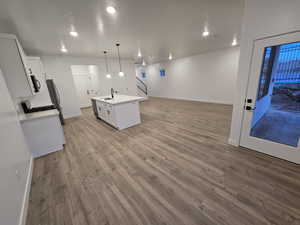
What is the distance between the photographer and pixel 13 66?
244 centimetres

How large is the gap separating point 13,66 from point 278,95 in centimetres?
538

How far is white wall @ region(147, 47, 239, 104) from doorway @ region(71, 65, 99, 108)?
485 centimetres

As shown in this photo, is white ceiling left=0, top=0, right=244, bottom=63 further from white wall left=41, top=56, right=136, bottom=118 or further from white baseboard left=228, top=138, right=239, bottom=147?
white baseboard left=228, top=138, right=239, bottom=147

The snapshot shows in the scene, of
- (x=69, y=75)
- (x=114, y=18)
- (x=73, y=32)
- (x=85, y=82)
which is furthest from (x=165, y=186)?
(x=85, y=82)

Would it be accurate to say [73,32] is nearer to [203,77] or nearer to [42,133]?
[42,133]

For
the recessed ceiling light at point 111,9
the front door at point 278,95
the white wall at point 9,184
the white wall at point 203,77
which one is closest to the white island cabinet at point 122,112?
the recessed ceiling light at point 111,9

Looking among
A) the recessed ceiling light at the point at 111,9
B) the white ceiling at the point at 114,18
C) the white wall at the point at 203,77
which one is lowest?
the white wall at the point at 203,77

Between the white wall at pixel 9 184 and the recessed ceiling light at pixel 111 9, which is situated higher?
the recessed ceiling light at pixel 111 9

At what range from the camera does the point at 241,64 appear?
231 centimetres

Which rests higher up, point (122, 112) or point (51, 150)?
point (122, 112)

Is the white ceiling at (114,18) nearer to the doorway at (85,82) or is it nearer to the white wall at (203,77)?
the white wall at (203,77)

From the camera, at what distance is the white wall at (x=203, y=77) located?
6.03 m

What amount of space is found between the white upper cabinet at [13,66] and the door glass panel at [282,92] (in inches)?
186

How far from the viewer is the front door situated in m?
1.98
